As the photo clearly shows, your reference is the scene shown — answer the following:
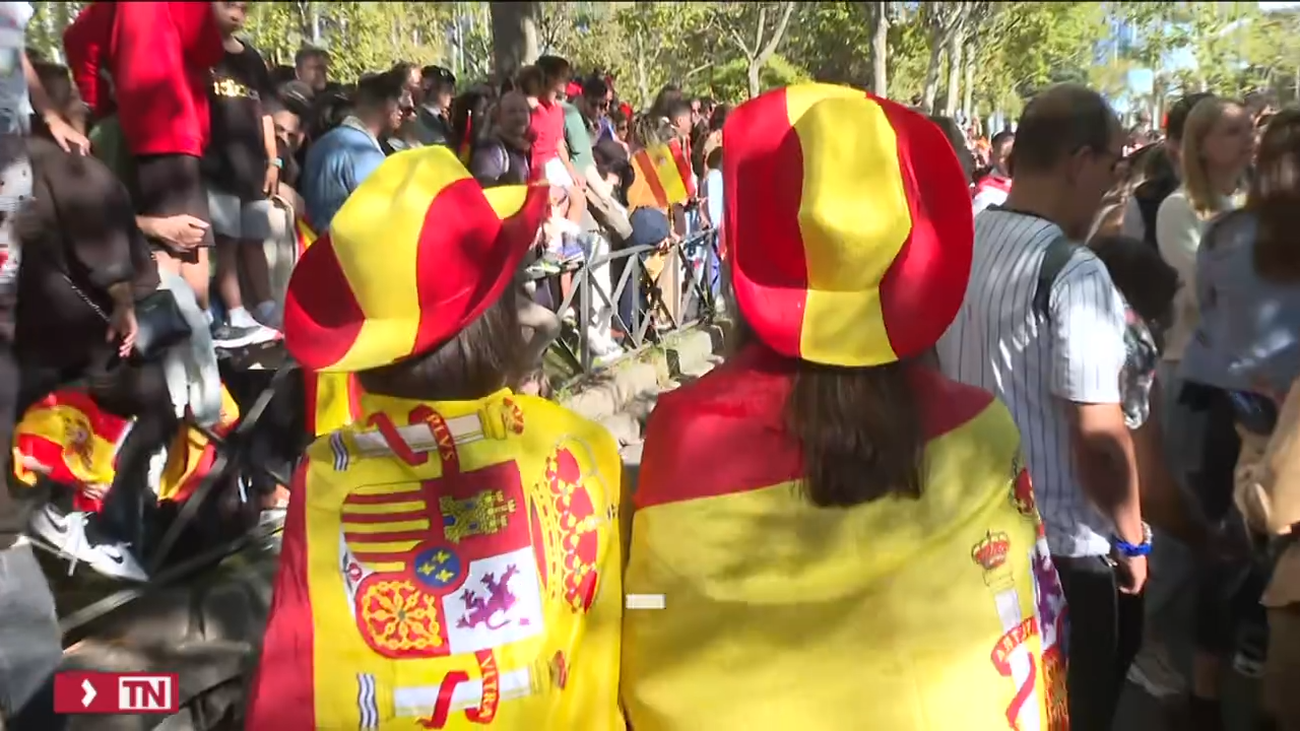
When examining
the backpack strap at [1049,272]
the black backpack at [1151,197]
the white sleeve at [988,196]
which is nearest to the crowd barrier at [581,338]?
the backpack strap at [1049,272]

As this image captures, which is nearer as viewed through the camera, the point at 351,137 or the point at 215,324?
the point at 351,137

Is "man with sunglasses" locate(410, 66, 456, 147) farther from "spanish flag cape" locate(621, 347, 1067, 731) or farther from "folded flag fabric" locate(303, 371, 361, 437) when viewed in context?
"spanish flag cape" locate(621, 347, 1067, 731)

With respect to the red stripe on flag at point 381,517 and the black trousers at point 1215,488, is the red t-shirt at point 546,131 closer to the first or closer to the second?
the red stripe on flag at point 381,517

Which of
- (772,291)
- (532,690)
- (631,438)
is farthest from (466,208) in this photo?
(631,438)

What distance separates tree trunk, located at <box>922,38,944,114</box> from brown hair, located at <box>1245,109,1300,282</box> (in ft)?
3.04

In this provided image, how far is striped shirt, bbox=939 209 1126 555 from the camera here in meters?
2.47

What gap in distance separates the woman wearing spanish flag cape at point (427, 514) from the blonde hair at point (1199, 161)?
3106 mm

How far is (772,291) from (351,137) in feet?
3.34

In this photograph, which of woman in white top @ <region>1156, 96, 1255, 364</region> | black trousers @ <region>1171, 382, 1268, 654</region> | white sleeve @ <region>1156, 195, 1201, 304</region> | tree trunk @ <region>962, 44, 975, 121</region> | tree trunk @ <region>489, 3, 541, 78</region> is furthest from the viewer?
white sleeve @ <region>1156, 195, 1201, 304</region>

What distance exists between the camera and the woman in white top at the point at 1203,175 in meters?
4.10

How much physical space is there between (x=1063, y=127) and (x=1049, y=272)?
0.35 meters

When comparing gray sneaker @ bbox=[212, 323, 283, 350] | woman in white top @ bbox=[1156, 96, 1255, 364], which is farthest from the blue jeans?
woman in white top @ bbox=[1156, 96, 1255, 364]

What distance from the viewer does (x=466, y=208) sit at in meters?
1.88

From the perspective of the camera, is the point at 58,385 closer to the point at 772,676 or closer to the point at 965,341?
the point at 772,676
